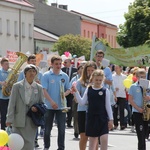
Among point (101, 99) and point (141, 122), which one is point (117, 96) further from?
point (101, 99)

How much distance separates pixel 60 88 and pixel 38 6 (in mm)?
83293

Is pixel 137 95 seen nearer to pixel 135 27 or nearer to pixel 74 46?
pixel 74 46

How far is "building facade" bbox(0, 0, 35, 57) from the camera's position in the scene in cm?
7725

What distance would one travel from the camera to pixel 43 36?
88.7 metres

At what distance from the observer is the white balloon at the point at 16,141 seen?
12.2 metres

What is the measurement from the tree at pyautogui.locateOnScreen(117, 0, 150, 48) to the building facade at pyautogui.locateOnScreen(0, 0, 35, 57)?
34.4 feet

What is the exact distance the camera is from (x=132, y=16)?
76.1 meters

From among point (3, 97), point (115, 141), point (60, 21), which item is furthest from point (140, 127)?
point (60, 21)

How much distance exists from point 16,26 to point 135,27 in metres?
12.7

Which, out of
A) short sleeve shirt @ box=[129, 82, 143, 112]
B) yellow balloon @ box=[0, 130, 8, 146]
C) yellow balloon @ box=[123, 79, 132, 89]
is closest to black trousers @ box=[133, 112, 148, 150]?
short sleeve shirt @ box=[129, 82, 143, 112]

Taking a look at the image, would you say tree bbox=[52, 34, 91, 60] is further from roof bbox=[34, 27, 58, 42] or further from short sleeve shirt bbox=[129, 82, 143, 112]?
short sleeve shirt bbox=[129, 82, 143, 112]

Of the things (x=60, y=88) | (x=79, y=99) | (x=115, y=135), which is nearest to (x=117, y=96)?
(x=115, y=135)

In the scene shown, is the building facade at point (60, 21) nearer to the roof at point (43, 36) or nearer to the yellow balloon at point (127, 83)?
the roof at point (43, 36)

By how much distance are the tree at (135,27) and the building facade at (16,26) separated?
10490 millimetres
